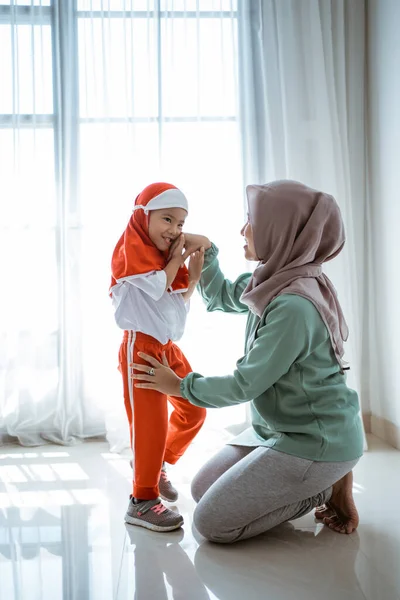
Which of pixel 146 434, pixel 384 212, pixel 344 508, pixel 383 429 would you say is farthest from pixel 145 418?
pixel 384 212

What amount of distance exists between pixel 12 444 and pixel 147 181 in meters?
1.45

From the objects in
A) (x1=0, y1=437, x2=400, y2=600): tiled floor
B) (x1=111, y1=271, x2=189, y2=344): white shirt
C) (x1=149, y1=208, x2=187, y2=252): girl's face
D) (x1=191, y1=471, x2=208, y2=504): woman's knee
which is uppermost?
(x1=149, y1=208, x2=187, y2=252): girl's face

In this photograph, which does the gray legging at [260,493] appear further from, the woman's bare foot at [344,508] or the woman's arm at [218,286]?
the woman's arm at [218,286]

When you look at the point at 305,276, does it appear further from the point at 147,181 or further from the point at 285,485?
the point at 147,181

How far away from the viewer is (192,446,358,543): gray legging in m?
2.01

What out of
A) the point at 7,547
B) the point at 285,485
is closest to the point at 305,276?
the point at 285,485

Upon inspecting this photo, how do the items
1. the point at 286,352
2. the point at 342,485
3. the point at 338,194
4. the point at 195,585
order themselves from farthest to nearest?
1. the point at 338,194
2. the point at 342,485
3. the point at 286,352
4. the point at 195,585

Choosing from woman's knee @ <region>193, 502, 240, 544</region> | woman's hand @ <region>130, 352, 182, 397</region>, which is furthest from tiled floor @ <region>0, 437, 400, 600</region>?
woman's hand @ <region>130, 352, 182, 397</region>

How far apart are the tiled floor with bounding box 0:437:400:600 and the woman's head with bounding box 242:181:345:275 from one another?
83cm

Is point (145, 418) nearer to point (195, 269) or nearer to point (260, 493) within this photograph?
point (260, 493)

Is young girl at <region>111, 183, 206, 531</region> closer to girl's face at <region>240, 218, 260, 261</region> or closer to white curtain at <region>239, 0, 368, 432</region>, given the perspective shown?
girl's face at <region>240, 218, 260, 261</region>

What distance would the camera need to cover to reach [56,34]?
335 cm

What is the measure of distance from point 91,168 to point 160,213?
4.05ft

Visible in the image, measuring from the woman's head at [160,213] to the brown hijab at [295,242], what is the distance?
274 mm
